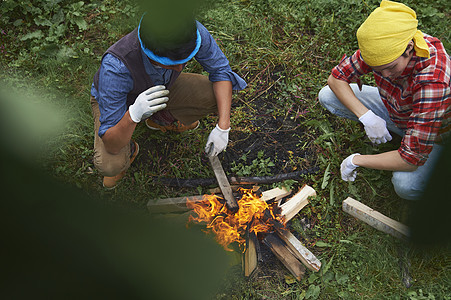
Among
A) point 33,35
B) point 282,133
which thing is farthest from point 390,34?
point 33,35

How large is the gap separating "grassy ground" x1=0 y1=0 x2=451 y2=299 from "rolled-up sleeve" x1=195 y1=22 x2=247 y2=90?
17 cm

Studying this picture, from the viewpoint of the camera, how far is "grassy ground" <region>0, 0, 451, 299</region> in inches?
116

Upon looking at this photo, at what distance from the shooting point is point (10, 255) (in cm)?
30

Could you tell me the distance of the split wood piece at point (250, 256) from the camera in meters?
2.94

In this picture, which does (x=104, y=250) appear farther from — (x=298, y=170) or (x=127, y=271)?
(x=298, y=170)

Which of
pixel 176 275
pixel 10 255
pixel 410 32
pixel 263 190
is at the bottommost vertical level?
pixel 263 190

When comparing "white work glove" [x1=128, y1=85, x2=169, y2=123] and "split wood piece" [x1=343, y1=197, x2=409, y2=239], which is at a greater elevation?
"white work glove" [x1=128, y1=85, x2=169, y2=123]

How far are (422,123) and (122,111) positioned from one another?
85.5 inches

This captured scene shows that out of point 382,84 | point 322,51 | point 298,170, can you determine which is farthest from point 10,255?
point 322,51

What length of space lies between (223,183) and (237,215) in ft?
1.08

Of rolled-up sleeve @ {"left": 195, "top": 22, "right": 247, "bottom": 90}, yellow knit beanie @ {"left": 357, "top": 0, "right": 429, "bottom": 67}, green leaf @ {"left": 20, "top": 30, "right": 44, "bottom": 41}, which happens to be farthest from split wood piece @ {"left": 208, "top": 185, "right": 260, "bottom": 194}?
green leaf @ {"left": 20, "top": 30, "right": 44, "bottom": 41}

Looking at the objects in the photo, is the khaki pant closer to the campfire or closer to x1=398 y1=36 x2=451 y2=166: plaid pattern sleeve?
the campfire

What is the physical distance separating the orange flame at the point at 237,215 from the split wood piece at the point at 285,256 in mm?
105

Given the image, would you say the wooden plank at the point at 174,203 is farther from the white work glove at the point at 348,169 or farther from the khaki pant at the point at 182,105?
the white work glove at the point at 348,169
